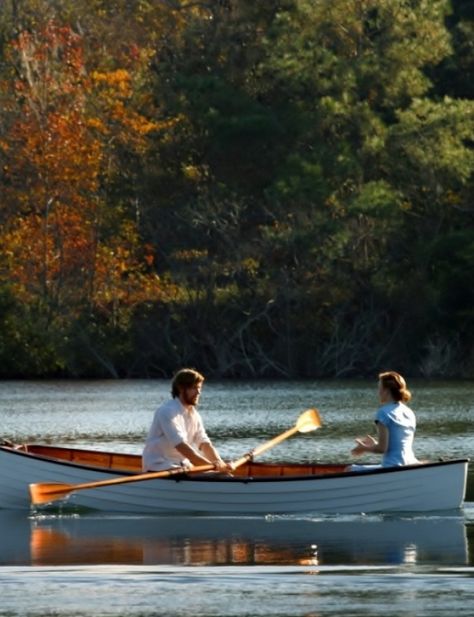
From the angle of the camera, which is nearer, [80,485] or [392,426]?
[392,426]

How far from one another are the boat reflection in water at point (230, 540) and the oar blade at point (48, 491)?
9.4 inches

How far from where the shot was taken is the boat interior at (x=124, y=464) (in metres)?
21.0

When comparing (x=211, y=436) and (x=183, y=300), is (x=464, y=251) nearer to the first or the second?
(x=183, y=300)

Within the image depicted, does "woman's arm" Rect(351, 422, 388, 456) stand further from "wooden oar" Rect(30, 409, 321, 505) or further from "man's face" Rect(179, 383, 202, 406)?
"man's face" Rect(179, 383, 202, 406)

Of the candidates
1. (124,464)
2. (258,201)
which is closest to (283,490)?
(124,464)

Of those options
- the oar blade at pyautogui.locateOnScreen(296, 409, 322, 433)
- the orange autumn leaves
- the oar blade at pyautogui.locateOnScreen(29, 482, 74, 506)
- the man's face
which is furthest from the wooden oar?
the orange autumn leaves

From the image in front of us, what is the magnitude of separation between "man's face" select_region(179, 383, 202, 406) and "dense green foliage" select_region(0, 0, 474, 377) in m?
40.2

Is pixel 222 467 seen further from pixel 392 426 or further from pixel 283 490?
pixel 392 426

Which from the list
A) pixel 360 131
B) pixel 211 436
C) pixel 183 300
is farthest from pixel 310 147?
pixel 211 436

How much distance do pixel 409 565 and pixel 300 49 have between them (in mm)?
46595

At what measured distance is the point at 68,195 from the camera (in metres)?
66.6

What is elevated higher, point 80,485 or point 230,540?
point 80,485

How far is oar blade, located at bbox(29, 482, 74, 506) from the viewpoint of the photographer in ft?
65.1

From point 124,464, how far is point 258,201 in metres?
42.5
